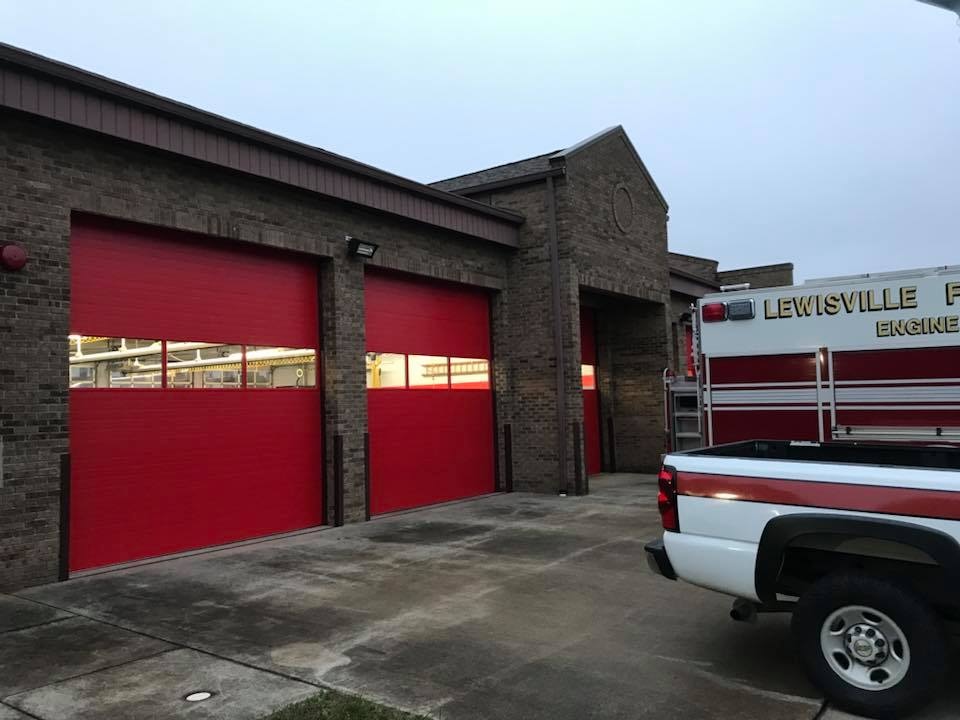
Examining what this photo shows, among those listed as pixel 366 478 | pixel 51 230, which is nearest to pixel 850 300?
pixel 366 478

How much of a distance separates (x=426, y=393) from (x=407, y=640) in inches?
299

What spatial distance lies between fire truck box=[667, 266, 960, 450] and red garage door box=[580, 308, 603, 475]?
30.8ft

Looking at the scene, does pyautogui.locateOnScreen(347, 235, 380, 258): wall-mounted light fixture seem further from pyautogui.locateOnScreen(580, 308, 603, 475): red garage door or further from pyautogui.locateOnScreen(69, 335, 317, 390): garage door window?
pyautogui.locateOnScreen(580, 308, 603, 475): red garage door

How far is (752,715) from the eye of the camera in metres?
4.25

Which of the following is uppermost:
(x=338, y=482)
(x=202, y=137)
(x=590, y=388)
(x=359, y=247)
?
(x=202, y=137)

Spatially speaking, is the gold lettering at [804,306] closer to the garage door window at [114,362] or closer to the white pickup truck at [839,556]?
the white pickup truck at [839,556]

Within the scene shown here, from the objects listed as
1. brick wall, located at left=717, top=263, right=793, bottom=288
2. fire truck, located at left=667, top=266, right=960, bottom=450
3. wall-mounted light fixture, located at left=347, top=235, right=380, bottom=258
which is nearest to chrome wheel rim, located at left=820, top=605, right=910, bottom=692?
fire truck, located at left=667, top=266, right=960, bottom=450

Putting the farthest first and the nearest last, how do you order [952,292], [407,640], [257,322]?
[257,322], [952,292], [407,640]

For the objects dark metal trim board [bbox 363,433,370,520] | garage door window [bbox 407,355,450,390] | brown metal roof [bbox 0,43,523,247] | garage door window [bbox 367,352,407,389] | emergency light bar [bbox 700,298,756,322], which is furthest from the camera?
garage door window [bbox 407,355,450,390]

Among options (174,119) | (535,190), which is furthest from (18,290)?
(535,190)

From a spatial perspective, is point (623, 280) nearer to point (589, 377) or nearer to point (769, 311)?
point (589, 377)

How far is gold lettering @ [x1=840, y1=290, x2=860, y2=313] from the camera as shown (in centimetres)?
770

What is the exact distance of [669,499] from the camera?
4.96 meters

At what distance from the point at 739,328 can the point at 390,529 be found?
5527 mm
